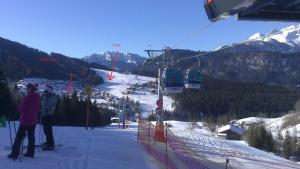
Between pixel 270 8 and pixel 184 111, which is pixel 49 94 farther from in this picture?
pixel 184 111

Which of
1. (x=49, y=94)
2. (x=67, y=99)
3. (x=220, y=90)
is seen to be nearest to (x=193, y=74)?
(x=49, y=94)

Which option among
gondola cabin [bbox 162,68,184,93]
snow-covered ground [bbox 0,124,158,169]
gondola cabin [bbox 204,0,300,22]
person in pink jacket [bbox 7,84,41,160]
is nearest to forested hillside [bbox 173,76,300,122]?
gondola cabin [bbox 162,68,184,93]

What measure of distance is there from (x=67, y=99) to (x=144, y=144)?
2131 inches

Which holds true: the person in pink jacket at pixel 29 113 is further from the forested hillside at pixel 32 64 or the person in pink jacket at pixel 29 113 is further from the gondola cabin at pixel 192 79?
the forested hillside at pixel 32 64

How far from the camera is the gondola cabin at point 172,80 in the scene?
29.3m

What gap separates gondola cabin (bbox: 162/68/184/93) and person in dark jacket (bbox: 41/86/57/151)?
53.3ft

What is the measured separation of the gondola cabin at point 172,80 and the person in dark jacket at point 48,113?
16.2m

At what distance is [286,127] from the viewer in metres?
125

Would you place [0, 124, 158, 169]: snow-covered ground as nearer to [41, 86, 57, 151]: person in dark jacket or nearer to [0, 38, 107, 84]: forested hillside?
[41, 86, 57, 151]: person in dark jacket

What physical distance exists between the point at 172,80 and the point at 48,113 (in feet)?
56.0

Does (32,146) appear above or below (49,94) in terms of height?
below

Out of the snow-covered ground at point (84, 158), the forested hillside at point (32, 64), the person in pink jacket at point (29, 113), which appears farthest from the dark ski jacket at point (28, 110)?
the forested hillside at point (32, 64)

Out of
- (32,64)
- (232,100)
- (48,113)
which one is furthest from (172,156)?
(32,64)

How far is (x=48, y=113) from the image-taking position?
13.0 metres
